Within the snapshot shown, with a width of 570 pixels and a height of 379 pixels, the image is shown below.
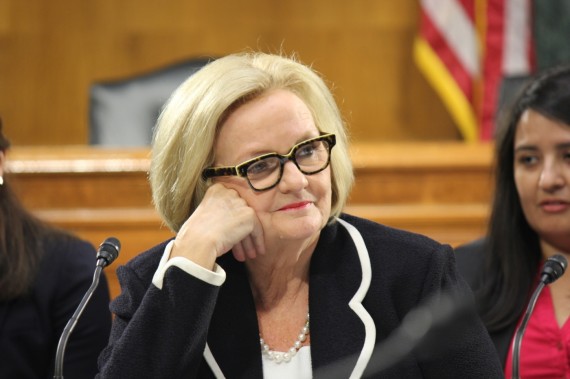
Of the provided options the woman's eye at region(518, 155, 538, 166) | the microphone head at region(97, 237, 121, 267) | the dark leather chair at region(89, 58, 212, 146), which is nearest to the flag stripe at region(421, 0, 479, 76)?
the dark leather chair at region(89, 58, 212, 146)

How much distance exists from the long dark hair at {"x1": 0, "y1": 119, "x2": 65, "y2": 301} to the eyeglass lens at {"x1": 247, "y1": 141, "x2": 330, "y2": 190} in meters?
0.68

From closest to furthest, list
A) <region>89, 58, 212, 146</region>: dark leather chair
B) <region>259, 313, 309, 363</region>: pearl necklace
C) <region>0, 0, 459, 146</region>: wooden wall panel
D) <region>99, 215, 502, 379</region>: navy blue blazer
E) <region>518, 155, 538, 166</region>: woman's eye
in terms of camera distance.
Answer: <region>99, 215, 502, 379</region>: navy blue blazer
<region>259, 313, 309, 363</region>: pearl necklace
<region>518, 155, 538, 166</region>: woman's eye
<region>89, 58, 212, 146</region>: dark leather chair
<region>0, 0, 459, 146</region>: wooden wall panel

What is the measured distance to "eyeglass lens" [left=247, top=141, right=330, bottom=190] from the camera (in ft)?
5.71

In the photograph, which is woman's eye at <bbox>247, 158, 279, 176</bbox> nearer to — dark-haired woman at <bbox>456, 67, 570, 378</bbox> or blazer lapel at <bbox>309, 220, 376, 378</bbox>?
blazer lapel at <bbox>309, 220, 376, 378</bbox>

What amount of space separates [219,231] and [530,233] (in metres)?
0.89

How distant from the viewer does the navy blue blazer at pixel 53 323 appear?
209cm

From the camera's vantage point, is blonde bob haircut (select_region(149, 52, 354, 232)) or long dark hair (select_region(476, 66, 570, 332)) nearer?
blonde bob haircut (select_region(149, 52, 354, 232))

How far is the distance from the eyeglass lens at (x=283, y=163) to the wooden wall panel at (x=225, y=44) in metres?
3.00

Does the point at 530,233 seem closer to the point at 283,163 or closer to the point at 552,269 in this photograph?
the point at 552,269

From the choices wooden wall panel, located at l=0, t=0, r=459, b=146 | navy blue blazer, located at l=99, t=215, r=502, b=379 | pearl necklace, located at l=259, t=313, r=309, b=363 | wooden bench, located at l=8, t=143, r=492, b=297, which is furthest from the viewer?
wooden wall panel, located at l=0, t=0, r=459, b=146

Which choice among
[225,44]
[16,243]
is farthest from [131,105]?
[16,243]

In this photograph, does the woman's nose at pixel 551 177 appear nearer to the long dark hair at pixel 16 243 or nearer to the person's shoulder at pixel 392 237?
the person's shoulder at pixel 392 237

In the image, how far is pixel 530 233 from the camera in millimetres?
2246

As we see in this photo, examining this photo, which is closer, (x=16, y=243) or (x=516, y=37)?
(x=16, y=243)
